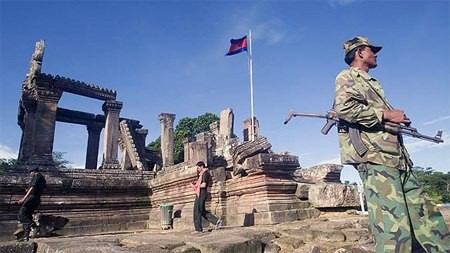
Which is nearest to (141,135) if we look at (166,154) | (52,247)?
(166,154)

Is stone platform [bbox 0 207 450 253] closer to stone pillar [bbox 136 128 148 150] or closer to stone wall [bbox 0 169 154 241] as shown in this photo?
stone wall [bbox 0 169 154 241]

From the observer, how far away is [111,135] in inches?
697

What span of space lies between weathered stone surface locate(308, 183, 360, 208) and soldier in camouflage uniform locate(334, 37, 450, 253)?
11.4 feet

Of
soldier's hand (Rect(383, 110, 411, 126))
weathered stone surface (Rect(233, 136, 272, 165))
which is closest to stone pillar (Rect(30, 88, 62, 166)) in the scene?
weathered stone surface (Rect(233, 136, 272, 165))

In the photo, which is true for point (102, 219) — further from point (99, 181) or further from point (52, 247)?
point (52, 247)

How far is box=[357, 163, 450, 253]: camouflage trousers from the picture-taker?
6.75 ft

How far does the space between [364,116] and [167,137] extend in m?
20.4

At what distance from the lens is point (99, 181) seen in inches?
324

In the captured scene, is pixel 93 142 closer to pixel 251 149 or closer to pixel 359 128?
pixel 251 149

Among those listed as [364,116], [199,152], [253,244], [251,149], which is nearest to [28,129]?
[199,152]

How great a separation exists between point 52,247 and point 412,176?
3459 mm

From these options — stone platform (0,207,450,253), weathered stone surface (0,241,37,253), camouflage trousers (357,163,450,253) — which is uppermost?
camouflage trousers (357,163,450,253)

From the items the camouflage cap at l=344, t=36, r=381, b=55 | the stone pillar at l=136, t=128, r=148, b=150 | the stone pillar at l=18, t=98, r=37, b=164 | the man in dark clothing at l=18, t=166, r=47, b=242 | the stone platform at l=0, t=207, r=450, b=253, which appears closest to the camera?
the camouflage cap at l=344, t=36, r=381, b=55

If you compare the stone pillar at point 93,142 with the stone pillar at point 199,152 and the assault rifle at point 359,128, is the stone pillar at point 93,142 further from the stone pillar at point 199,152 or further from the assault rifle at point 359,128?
the assault rifle at point 359,128
